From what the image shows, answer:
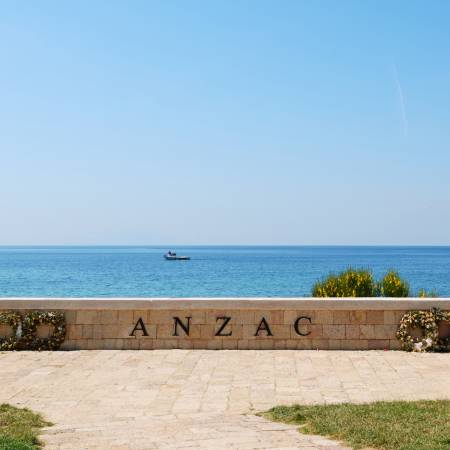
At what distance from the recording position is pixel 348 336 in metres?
13.1

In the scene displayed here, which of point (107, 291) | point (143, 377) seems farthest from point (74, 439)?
point (107, 291)

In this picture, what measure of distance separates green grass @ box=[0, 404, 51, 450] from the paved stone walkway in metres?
0.20

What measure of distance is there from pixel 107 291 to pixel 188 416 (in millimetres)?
55133

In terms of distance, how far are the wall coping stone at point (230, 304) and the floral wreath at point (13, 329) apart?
0.27 meters

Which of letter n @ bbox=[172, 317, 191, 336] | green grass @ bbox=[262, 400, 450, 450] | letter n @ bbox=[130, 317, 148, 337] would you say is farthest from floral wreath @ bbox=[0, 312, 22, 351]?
green grass @ bbox=[262, 400, 450, 450]

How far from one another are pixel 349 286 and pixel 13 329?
9.04 metres

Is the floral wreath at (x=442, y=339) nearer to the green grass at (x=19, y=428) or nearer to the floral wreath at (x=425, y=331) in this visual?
the floral wreath at (x=425, y=331)

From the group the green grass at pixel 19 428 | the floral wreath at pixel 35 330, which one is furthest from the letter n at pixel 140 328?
the green grass at pixel 19 428

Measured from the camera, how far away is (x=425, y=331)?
→ 1282 centimetres

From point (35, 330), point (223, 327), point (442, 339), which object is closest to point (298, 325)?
point (223, 327)

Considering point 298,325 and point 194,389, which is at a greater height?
point 298,325

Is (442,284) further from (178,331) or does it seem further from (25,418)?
(25,418)

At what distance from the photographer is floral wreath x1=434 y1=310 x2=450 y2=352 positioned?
41.8ft

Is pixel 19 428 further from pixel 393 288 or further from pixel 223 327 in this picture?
pixel 393 288
